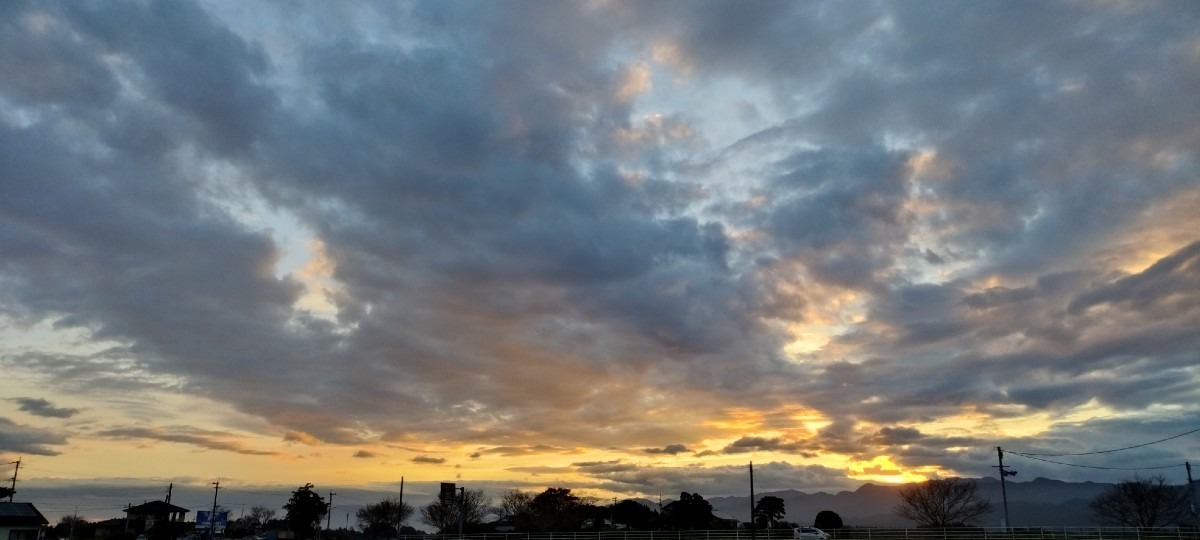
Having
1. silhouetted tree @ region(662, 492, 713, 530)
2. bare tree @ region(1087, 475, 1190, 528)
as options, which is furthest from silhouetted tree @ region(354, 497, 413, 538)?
bare tree @ region(1087, 475, 1190, 528)

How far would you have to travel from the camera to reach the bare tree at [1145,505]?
11481 cm

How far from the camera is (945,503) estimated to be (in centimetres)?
11325

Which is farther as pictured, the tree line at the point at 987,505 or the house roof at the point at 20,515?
the tree line at the point at 987,505

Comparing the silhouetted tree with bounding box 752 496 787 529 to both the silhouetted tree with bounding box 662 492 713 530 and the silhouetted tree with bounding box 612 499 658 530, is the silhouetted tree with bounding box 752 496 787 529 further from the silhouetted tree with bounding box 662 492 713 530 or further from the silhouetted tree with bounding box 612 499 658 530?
the silhouetted tree with bounding box 612 499 658 530

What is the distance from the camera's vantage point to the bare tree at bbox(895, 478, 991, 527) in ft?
366

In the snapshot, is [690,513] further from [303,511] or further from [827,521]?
[303,511]

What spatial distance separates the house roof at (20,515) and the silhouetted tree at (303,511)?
4253 cm

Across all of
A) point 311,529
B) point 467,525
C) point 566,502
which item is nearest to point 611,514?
point 566,502

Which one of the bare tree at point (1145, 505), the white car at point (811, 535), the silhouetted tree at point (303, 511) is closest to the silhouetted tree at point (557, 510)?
the silhouetted tree at point (303, 511)

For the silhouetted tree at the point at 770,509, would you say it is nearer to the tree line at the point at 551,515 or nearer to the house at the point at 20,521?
the tree line at the point at 551,515

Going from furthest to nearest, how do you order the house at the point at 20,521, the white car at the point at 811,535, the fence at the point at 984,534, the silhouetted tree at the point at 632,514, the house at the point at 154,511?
the silhouetted tree at the point at 632,514, the house at the point at 154,511, the house at the point at 20,521, the white car at the point at 811,535, the fence at the point at 984,534

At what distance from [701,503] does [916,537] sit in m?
54.3

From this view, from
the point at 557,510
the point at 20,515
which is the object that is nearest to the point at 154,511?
the point at 20,515

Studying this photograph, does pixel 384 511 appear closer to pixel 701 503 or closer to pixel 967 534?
pixel 701 503
